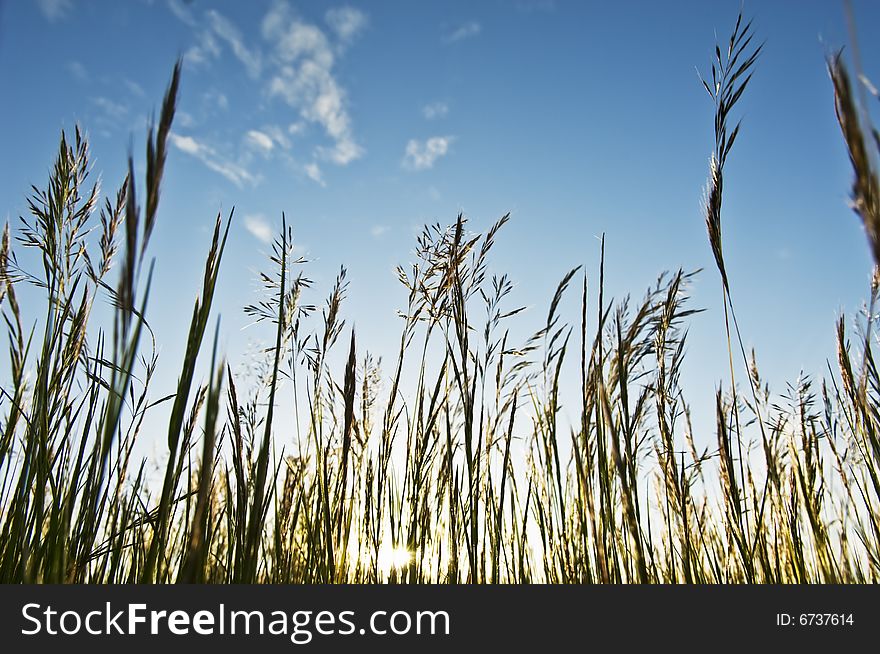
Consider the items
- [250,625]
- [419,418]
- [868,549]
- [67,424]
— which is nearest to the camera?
[250,625]

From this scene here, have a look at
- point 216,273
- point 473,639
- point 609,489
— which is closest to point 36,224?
point 216,273

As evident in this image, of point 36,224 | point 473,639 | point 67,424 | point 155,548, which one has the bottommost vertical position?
point 473,639

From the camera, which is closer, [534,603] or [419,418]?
[534,603]

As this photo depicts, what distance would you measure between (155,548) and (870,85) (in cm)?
139

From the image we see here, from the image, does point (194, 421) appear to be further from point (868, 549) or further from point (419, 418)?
point (868, 549)

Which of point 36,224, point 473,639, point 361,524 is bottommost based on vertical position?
point 473,639

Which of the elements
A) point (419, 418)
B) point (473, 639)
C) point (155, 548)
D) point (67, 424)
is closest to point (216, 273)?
point (155, 548)

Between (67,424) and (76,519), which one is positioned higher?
(67,424)

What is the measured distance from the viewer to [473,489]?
160 cm

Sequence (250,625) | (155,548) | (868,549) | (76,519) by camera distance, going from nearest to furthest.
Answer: (250,625), (155,548), (76,519), (868,549)

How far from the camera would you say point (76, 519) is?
1.29 meters

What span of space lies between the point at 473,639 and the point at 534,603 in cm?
13

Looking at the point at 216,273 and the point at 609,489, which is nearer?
the point at 216,273

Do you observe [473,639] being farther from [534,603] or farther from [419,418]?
[419,418]
